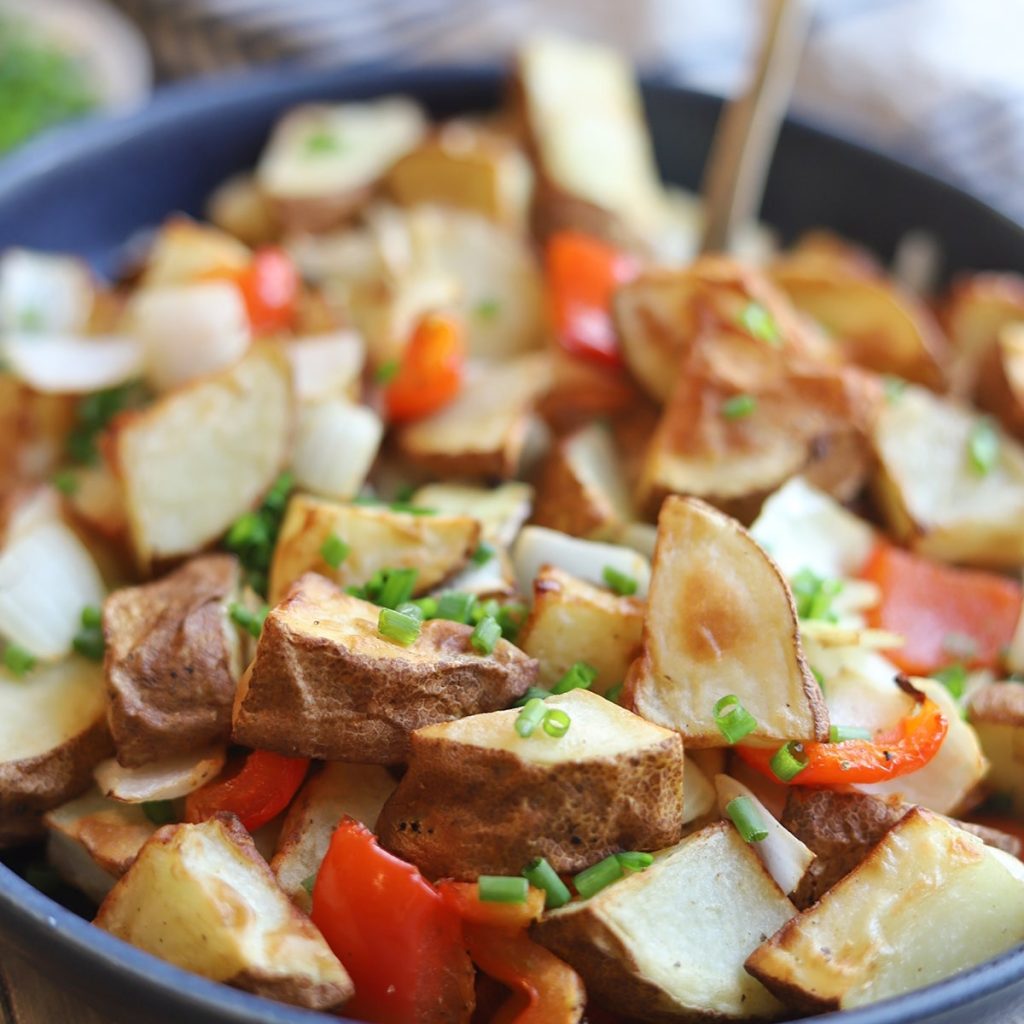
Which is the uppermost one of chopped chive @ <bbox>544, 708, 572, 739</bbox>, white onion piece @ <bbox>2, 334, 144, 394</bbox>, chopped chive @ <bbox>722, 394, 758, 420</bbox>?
chopped chive @ <bbox>722, 394, 758, 420</bbox>

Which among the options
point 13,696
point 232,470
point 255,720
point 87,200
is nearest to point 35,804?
point 13,696

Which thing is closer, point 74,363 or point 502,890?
point 502,890

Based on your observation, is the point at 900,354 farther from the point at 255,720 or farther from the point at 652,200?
the point at 255,720

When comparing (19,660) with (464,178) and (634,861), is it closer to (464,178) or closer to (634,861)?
(634,861)

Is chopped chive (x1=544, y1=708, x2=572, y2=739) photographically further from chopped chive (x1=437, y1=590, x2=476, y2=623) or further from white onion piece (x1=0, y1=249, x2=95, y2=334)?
white onion piece (x1=0, y1=249, x2=95, y2=334)

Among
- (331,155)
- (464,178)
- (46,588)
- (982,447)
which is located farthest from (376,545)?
(331,155)

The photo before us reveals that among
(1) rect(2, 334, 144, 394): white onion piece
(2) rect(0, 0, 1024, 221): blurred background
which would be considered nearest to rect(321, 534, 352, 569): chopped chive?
(1) rect(2, 334, 144, 394): white onion piece
